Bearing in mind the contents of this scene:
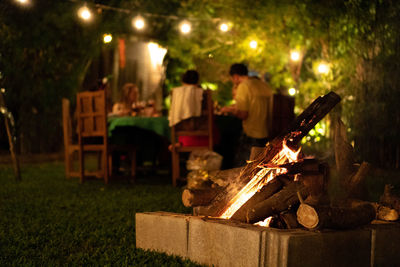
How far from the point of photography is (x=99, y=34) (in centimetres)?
1274

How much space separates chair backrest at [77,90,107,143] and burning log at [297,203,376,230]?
171 inches

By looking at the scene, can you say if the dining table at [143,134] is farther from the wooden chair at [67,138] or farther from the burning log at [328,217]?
the burning log at [328,217]

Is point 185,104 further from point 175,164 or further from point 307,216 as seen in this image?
point 307,216

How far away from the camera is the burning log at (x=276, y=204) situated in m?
2.72

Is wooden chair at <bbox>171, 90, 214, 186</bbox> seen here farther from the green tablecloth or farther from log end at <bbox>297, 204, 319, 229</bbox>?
log end at <bbox>297, 204, 319, 229</bbox>

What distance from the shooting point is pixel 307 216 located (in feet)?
8.36

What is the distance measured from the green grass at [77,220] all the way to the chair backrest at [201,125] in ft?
2.37

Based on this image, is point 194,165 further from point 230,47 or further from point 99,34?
point 99,34

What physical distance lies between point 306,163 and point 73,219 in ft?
7.39

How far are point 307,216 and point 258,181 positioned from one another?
498 mm

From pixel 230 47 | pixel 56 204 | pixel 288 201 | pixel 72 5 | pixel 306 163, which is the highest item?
pixel 72 5

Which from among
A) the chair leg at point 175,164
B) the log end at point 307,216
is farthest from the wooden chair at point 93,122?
the log end at point 307,216

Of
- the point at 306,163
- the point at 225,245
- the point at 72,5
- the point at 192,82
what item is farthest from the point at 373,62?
the point at 72,5

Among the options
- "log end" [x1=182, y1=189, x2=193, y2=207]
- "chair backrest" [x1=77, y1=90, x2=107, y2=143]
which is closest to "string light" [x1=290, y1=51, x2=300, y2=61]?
"chair backrest" [x1=77, y1=90, x2=107, y2=143]
